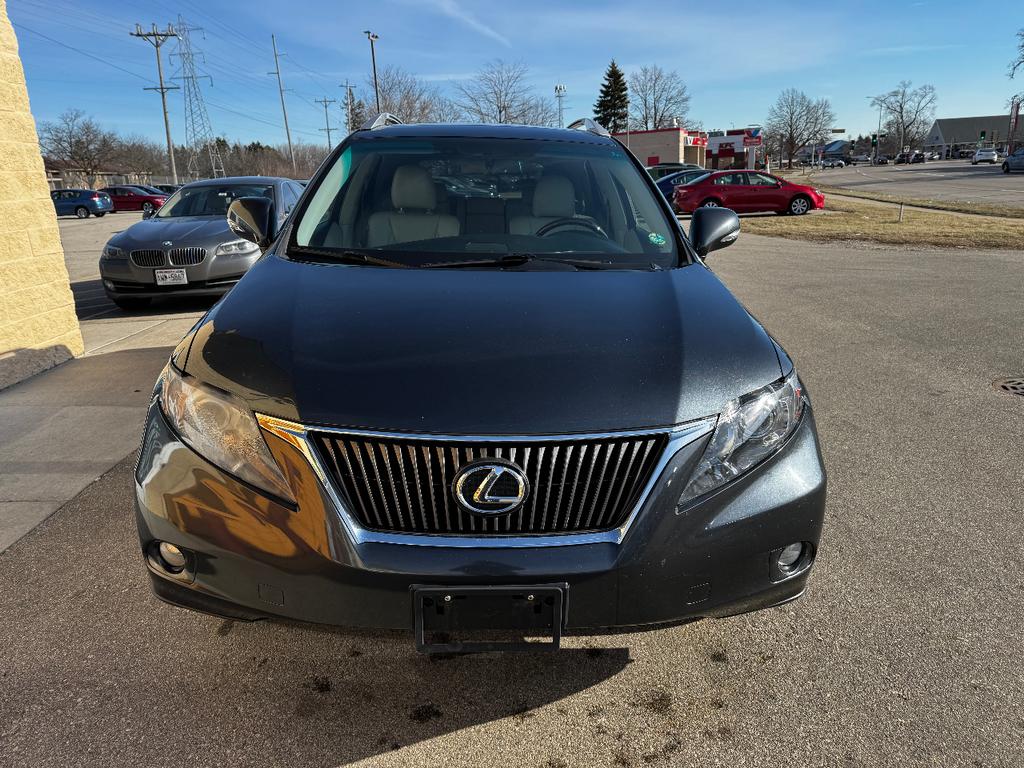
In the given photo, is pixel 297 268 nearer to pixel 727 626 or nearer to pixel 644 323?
pixel 644 323

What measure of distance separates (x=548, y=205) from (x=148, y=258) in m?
6.27

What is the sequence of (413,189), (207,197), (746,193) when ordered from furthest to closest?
(746,193), (207,197), (413,189)

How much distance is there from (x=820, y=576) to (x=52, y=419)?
14.9 feet

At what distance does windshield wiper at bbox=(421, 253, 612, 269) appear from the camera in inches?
108

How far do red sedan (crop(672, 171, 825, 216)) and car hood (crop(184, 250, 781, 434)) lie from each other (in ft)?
74.1

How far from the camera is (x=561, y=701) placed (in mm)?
2213

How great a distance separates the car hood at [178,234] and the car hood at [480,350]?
6092mm

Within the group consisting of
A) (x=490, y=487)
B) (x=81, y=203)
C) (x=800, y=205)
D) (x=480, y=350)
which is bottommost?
(x=800, y=205)

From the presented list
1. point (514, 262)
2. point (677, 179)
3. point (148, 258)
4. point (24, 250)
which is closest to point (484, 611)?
point (514, 262)

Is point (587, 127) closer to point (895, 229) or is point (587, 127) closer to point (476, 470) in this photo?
point (476, 470)

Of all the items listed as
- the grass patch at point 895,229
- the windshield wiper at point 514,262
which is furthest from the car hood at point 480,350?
the grass patch at point 895,229

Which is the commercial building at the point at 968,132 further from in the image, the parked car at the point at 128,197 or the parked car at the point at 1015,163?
the parked car at the point at 128,197

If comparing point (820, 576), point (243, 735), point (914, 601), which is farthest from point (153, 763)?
point (914, 601)

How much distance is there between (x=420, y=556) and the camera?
1796mm
